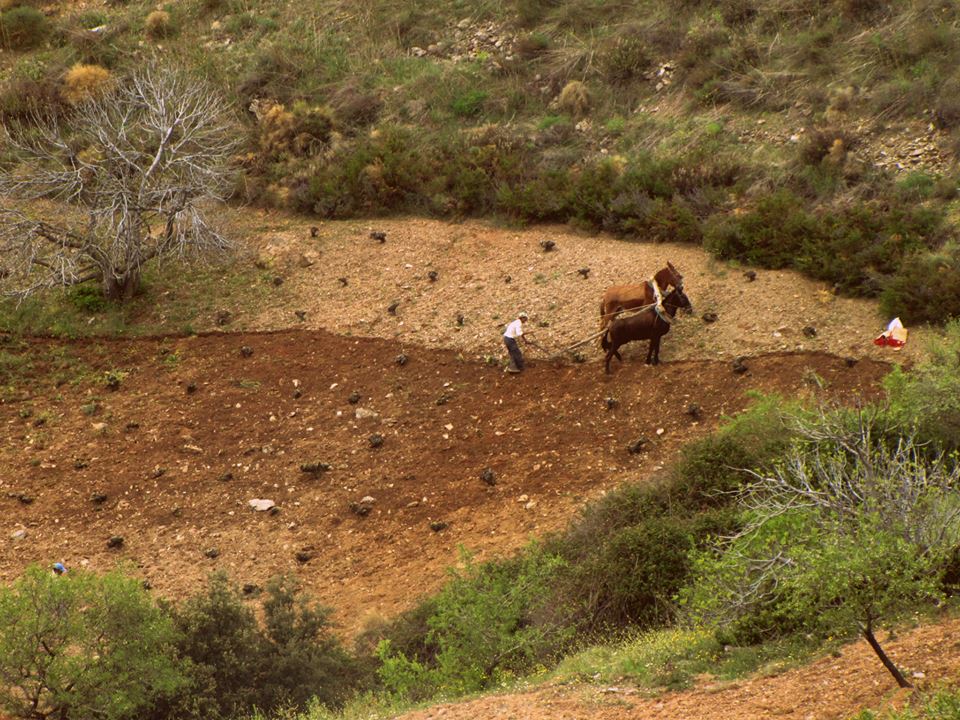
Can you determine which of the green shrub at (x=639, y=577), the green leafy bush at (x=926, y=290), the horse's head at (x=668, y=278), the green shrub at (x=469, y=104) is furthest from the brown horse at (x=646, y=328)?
the green shrub at (x=469, y=104)

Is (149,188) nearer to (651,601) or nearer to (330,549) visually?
(330,549)

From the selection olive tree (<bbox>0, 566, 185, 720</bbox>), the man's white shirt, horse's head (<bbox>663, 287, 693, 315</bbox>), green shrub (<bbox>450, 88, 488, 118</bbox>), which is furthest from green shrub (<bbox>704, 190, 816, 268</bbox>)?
olive tree (<bbox>0, 566, 185, 720</bbox>)

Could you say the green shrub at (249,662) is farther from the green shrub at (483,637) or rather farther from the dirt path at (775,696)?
the dirt path at (775,696)

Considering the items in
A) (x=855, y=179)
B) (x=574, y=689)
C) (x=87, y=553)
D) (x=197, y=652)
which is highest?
(x=855, y=179)

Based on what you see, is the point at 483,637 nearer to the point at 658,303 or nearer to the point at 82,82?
the point at 658,303

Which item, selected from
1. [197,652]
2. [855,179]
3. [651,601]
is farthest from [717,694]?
[855,179]

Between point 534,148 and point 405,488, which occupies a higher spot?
point 534,148

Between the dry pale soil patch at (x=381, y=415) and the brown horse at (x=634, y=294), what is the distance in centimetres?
80

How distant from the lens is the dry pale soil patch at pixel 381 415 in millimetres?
15078

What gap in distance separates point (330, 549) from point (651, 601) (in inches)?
191

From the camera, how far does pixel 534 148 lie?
23719 millimetres

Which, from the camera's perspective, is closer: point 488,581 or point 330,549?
point 488,581

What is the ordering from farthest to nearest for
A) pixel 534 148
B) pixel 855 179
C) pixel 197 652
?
pixel 534 148
pixel 855 179
pixel 197 652

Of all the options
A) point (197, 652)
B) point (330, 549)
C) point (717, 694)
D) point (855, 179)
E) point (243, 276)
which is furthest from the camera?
point (243, 276)
